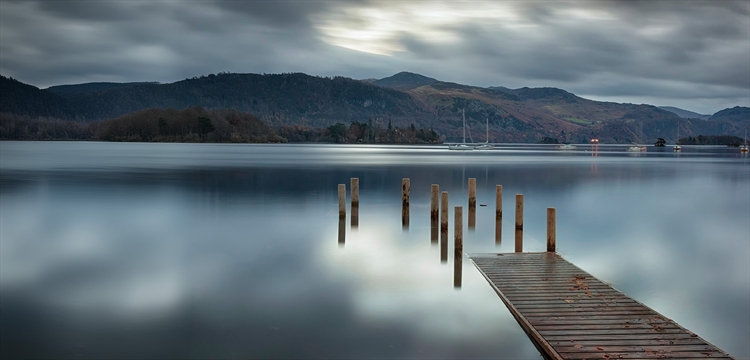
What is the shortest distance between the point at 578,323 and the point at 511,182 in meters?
37.3

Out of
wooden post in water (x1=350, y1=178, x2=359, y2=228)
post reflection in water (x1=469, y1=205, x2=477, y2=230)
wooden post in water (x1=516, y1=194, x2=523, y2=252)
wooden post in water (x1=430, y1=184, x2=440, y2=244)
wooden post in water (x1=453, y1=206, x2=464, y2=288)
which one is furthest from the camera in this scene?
wooden post in water (x1=350, y1=178, x2=359, y2=228)

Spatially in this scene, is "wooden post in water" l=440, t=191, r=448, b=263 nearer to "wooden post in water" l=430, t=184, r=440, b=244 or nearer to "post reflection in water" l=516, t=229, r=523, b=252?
"wooden post in water" l=430, t=184, r=440, b=244

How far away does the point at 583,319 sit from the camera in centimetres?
1005

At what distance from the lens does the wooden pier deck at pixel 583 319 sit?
28.4 feet

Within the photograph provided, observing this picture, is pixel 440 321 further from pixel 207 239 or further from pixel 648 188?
pixel 648 188

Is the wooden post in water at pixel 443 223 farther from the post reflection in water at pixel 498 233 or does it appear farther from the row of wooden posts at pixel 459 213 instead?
the post reflection in water at pixel 498 233

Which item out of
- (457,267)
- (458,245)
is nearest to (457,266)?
(457,267)

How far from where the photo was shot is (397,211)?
1088 inches

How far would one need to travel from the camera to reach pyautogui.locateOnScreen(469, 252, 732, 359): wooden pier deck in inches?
340

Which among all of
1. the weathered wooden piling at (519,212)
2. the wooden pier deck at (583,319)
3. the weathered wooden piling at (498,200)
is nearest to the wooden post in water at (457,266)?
the wooden pier deck at (583,319)

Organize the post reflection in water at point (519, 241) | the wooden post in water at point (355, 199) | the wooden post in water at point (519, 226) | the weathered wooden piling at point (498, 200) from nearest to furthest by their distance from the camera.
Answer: the post reflection in water at point (519, 241)
the wooden post in water at point (519, 226)
the weathered wooden piling at point (498, 200)
the wooden post in water at point (355, 199)

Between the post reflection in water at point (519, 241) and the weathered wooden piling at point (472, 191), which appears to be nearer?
the post reflection in water at point (519, 241)

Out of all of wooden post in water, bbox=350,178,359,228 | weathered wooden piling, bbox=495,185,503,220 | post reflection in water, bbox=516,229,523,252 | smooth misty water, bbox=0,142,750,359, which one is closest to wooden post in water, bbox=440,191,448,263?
smooth misty water, bbox=0,142,750,359

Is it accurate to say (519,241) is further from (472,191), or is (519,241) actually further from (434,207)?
(472,191)
